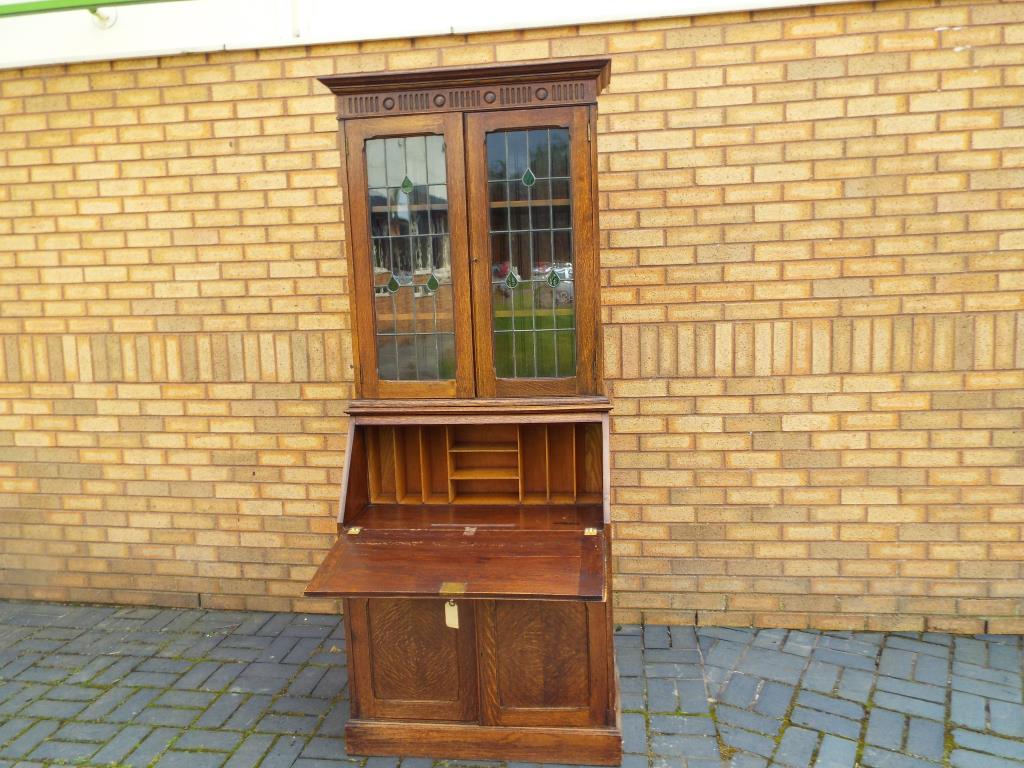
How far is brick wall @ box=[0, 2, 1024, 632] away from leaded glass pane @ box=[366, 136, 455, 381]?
3.31 ft

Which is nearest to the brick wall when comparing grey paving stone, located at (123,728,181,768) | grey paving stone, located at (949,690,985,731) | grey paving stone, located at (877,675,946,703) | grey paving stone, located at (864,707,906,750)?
grey paving stone, located at (877,675,946,703)

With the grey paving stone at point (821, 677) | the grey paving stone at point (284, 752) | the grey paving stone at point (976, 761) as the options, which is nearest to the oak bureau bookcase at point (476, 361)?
the grey paving stone at point (284, 752)

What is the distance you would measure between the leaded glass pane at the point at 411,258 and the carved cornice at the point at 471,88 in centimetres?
14

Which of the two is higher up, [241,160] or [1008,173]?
[241,160]

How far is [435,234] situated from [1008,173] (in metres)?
2.75

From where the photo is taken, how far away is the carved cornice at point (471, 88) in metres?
3.19

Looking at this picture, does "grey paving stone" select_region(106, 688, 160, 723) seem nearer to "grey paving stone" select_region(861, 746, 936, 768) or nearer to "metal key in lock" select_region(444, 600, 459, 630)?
"metal key in lock" select_region(444, 600, 459, 630)

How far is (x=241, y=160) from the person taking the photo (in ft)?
14.4

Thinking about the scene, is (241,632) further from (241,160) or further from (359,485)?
(241,160)

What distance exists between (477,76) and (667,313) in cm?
157

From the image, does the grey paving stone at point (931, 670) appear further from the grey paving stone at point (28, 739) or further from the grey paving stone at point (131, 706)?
the grey paving stone at point (28, 739)

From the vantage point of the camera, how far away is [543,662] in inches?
129

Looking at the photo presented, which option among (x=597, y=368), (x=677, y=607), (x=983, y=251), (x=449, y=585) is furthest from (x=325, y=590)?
(x=983, y=251)

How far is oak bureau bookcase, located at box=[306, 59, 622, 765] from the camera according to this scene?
3.24 m
